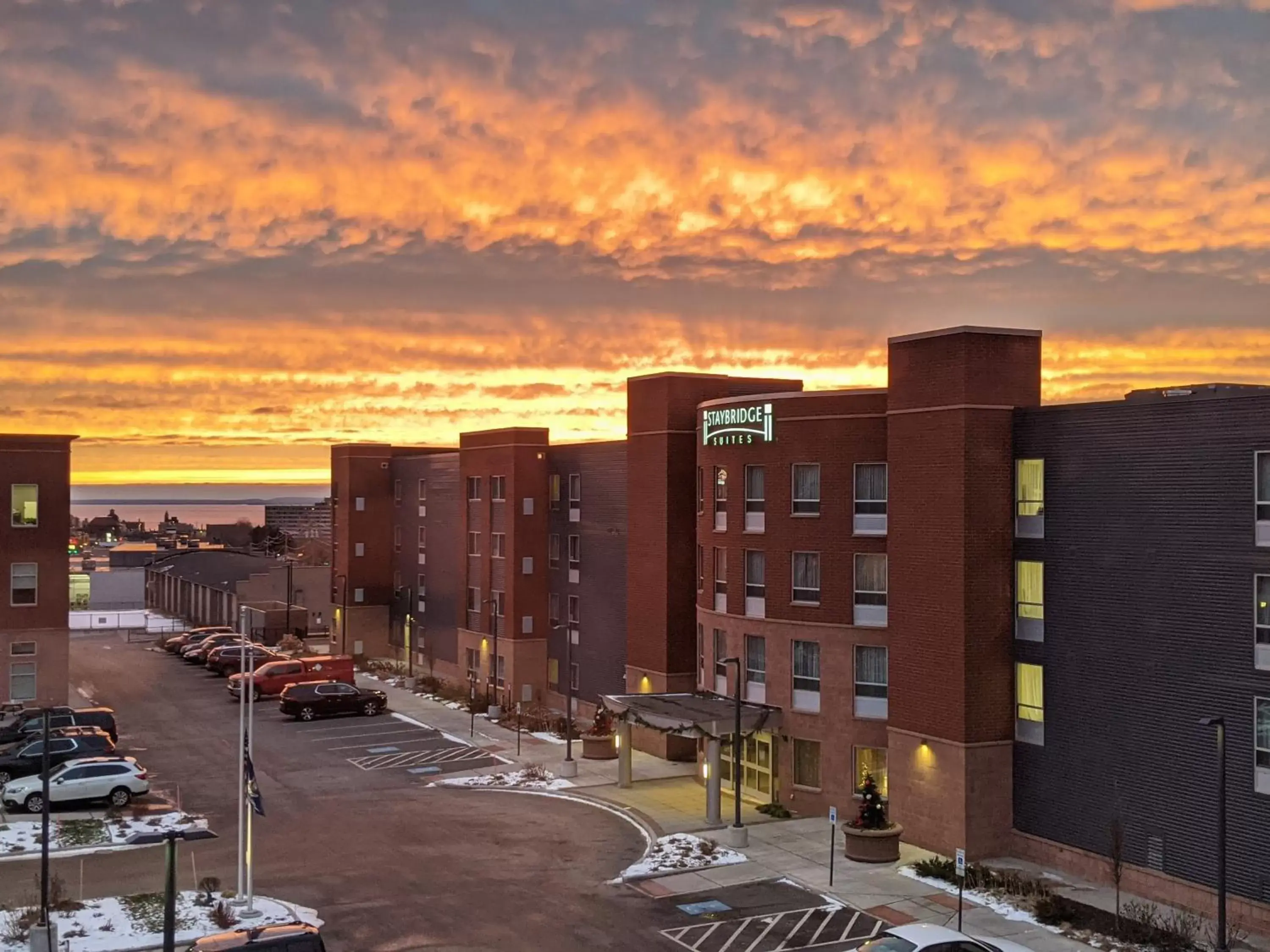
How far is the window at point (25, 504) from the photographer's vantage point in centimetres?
5900

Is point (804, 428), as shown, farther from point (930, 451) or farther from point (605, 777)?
point (605, 777)

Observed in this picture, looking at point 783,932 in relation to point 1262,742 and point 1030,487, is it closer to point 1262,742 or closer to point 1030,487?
point 1262,742

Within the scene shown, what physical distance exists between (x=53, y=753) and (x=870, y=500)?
32.0 m

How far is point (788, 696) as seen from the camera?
140ft

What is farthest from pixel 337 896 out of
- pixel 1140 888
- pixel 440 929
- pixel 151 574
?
pixel 151 574

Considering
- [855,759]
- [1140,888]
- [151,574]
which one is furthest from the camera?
[151,574]

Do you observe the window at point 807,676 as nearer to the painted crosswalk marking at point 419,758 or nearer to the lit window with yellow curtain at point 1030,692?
the lit window with yellow curtain at point 1030,692

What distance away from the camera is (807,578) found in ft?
140

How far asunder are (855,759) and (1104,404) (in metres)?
14.4

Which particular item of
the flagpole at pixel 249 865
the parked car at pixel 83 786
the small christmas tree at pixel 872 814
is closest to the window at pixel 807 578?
the small christmas tree at pixel 872 814

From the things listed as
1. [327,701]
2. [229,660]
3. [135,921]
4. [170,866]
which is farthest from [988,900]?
[229,660]

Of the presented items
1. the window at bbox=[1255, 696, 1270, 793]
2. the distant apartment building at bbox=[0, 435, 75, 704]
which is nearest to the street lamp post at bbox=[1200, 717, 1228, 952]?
the window at bbox=[1255, 696, 1270, 793]

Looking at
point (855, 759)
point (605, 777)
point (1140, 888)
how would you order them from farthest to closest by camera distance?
point (605, 777)
point (855, 759)
point (1140, 888)

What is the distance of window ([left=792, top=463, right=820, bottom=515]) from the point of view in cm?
4266
